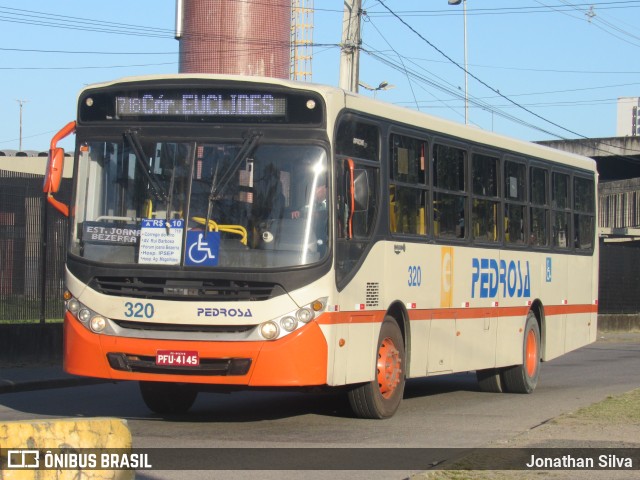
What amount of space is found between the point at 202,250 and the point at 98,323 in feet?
4.06

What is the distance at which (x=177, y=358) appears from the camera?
1080 cm

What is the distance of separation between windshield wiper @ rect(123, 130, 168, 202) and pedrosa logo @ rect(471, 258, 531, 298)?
16.1 feet

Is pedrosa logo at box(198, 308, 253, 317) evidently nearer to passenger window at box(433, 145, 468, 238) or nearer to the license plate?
the license plate

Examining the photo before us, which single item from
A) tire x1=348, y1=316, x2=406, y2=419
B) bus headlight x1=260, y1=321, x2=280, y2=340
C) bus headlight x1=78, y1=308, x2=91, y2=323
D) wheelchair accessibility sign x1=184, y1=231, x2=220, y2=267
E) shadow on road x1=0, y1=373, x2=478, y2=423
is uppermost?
wheelchair accessibility sign x1=184, y1=231, x2=220, y2=267

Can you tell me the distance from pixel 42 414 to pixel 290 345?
3.31 meters

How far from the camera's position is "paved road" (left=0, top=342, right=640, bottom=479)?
1079cm

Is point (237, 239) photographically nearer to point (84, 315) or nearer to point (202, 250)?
point (202, 250)

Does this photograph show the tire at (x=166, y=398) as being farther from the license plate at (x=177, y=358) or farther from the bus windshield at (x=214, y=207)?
the bus windshield at (x=214, y=207)

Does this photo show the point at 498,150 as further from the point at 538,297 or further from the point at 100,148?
the point at 100,148

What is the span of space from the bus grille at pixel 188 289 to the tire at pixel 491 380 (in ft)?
21.7

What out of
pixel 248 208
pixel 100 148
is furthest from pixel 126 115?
pixel 248 208

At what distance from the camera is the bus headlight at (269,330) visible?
10688mm

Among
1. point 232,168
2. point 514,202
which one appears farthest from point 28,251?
point 232,168

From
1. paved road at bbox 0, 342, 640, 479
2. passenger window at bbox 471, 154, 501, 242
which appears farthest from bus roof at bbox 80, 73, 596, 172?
paved road at bbox 0, 342, 640, 479
